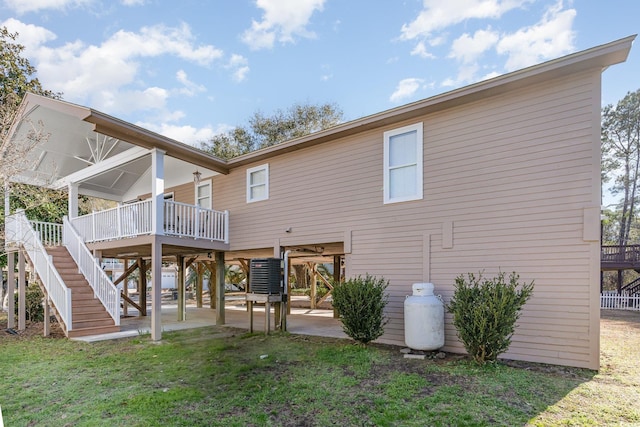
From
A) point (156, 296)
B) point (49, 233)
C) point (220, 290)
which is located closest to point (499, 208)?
point (156, 296)

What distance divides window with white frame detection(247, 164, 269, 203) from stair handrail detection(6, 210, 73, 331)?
4.97 meters

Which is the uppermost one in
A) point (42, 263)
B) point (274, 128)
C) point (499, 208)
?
point (274, 128)

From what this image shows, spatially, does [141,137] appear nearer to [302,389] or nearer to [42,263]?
[42,263]

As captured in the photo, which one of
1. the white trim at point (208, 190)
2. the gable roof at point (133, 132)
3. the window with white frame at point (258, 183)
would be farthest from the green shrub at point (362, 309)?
the white trim at point (208, 190)

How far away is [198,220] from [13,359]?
4.71 meters

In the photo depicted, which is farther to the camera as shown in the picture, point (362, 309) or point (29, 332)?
point (29, 332)

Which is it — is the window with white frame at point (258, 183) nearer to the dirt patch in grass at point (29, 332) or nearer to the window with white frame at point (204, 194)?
the window with white frame at point (204, 194)

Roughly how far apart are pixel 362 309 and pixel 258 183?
5110mm

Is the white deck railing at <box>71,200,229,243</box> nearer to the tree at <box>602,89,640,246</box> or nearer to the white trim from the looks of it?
the white trim

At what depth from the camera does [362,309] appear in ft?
23.1

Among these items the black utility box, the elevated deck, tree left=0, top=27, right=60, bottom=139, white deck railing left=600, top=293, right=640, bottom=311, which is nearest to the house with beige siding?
the black utility box

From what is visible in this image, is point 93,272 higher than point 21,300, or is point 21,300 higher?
point 93,272

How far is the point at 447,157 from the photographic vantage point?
23.6 feet

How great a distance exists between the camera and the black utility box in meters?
9.00
